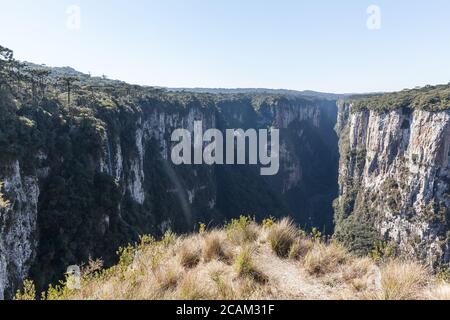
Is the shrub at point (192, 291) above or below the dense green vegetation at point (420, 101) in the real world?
below

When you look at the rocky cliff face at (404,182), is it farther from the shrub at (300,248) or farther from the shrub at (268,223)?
the shrub at (300,248)

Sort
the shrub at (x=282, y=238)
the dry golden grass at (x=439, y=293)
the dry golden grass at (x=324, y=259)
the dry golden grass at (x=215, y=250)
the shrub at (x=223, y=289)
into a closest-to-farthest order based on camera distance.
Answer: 1. the dry golden grass at (x=439, y=293)
2. the shrub at (x=223, y=289)
3. the dry golden grass at (x=324, y=259)
4. the dry golden grass at (x=215, y=250)
5. the shrub at (x=282, y=238)

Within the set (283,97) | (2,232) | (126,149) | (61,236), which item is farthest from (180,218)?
(283,97)

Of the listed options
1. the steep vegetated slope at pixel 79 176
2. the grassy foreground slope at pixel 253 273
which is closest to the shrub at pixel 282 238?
Answer: the grassy foreground slope at pixel 253 273

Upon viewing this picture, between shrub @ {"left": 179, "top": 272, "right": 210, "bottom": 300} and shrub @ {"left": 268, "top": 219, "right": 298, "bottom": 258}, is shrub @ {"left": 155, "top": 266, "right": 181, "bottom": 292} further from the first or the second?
shrub @ {"left": 268, "top": 219, "right": 298, "bottom": 258}

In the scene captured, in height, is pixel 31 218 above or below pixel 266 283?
below

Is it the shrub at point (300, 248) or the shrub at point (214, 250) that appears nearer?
the shrub at point (214, 250)

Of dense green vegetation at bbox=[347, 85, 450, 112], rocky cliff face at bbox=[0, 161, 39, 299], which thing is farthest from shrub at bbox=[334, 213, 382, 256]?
rocky cliff face at bbox=[0, 161, 39, 299]
